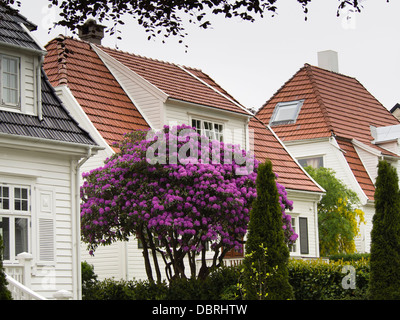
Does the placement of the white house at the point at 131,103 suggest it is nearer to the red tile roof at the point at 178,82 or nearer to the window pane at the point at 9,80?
the red tile roof at the point at 178,82

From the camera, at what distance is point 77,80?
26016mm

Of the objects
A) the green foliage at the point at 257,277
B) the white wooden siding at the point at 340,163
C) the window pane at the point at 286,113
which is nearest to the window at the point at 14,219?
the green foliage at the point at 257,277

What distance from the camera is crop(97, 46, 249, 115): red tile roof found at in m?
27.6

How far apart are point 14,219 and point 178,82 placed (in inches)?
507

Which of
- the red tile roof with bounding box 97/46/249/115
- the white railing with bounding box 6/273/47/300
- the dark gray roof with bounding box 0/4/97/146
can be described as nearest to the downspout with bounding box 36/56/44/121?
the dark gray roof with bounding box 0/4/97/146

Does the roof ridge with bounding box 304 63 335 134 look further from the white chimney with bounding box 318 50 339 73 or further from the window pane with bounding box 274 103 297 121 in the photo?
the white chimney with bounding box 318 50 339 73

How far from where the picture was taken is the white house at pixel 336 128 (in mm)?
35500

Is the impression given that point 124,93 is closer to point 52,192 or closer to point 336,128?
point 52,192

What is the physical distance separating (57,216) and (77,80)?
868 centimetres

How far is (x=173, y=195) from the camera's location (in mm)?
20375

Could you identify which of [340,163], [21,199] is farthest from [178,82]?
[21,199]

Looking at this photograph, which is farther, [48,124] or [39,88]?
[39,88]

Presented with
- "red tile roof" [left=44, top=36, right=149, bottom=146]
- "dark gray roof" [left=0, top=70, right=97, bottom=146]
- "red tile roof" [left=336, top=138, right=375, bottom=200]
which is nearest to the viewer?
"dark gray roof" [left=0, top=70, right=97, bottom=146]

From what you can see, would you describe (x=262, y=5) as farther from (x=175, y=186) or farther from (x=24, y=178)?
(x=175, y=186)
